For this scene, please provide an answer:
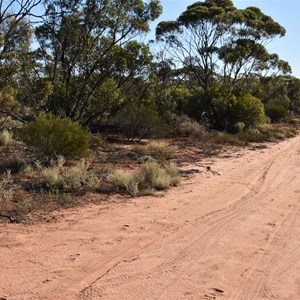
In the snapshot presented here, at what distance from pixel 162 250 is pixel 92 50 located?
13.8 meters

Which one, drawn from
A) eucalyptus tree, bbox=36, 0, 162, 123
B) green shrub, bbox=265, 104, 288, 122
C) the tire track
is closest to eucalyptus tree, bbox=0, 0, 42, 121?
eucalyptus tree, bbox=36, 0, 162, 123

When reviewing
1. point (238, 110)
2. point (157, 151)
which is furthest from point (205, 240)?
point (238, 110)

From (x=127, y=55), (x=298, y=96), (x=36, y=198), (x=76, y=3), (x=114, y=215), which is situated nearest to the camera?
(x=114, y=215)

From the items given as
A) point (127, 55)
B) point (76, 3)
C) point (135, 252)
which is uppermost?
point (76, 3)

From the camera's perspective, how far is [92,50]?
17984 mm

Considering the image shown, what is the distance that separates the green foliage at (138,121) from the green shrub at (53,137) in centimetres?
812

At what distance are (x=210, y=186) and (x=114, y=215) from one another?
3.70 m

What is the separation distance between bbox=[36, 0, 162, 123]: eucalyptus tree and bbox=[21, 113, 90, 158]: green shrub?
5.79 meters

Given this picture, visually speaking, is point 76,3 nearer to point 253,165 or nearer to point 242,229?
point 253,165

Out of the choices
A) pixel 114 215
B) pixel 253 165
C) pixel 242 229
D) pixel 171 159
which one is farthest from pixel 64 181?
pixel 253 165

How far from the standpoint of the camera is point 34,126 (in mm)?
11750

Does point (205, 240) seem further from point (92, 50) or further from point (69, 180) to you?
point (92, 50)

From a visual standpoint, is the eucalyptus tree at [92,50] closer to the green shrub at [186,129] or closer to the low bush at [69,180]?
the green shrub at [186,129]

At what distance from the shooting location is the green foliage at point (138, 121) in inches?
790
